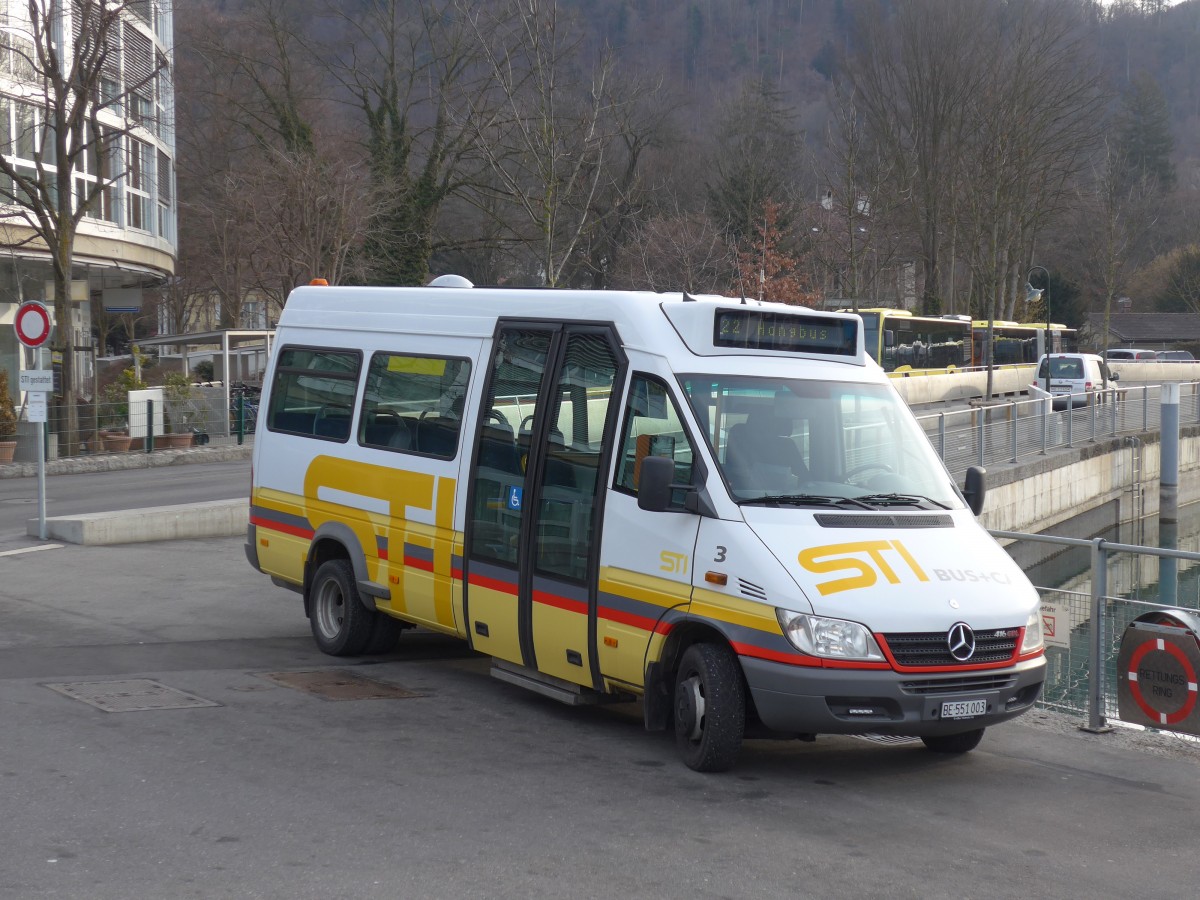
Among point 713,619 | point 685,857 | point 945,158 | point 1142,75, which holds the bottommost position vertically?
point 685,857

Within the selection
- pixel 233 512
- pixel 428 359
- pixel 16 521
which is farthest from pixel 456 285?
→ pixel 16 521

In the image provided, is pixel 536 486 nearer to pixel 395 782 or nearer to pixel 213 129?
pixel 395 782

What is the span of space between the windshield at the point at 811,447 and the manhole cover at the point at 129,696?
3.60m

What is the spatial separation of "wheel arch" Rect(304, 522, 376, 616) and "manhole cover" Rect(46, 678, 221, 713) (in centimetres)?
152

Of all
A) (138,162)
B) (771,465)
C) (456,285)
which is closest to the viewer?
(771,465)

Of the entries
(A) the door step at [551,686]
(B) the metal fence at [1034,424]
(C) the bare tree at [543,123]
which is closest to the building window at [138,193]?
(C) the bare tree at [543,123]

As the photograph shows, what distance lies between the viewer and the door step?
26.9 ft

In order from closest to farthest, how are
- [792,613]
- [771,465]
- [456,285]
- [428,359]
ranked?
[792,613]
[771,465]
[428,359]
[456,285]

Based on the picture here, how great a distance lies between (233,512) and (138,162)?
2710 cm

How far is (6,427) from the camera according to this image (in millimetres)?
28641

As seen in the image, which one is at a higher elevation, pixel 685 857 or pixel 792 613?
pixel 792 613

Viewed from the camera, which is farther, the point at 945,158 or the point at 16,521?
the point at 945,158

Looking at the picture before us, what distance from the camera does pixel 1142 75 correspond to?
4215 inches

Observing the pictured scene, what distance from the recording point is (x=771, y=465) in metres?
7.50
